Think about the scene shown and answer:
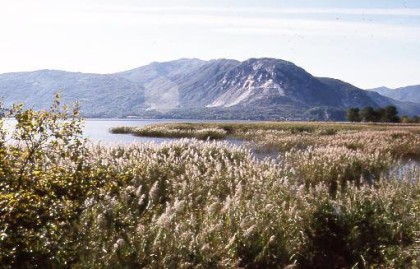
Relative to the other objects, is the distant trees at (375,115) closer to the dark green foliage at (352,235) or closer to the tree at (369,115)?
the tree at (369,115)

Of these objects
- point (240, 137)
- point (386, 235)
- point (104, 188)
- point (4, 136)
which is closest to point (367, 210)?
point (386, 235)

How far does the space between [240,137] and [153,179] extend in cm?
3921

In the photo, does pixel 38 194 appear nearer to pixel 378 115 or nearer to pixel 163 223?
pixel 163 223

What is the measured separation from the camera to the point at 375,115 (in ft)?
354

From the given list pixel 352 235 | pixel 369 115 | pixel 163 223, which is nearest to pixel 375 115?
pixel 369 115

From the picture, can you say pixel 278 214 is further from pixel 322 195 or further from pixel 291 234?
pixel 322 195

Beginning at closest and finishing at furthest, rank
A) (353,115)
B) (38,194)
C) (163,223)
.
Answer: (38,194) → (163,223) → (353,115)

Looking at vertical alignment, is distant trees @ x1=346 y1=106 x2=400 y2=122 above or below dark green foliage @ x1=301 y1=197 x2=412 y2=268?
above

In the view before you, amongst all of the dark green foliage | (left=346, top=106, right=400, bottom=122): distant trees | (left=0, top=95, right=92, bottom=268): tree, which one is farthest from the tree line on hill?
(left=0, top=95, right=92, bottom=268): tree

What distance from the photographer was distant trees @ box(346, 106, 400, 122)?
10462cm

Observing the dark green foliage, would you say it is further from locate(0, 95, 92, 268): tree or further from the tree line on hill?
the tree line on hill

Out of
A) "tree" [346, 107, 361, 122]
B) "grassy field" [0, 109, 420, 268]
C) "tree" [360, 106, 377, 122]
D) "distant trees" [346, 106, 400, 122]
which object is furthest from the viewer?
"tree" [346, 107, 361, 122]

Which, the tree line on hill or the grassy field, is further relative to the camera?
the tree line on hill

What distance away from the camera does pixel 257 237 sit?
9.27 meters
